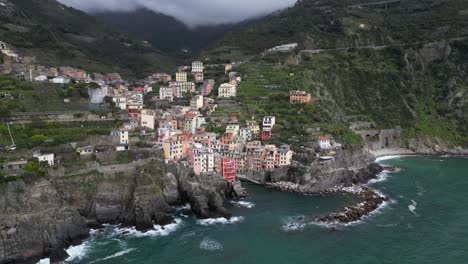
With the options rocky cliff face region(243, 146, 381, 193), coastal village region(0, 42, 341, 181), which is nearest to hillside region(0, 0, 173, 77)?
coastal village region(0, 42, 341, 181)

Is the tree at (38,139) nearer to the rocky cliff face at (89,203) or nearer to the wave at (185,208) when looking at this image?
the rocky cliff face at (89,203)

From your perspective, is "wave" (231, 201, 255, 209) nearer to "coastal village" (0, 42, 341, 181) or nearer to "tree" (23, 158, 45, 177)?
"coastal village" (0, 42, 341, 181)

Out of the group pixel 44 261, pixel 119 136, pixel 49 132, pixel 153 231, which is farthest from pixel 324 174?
pixel 44 261

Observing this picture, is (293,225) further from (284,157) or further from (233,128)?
(233,128)

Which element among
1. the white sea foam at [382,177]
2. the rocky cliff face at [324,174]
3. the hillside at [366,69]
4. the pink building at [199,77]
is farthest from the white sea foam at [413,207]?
the pink building at [199,77]

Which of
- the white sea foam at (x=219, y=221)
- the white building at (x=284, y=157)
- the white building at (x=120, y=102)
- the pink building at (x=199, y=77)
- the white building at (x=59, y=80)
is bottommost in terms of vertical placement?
the white sea foam at (x=219, y=221)
